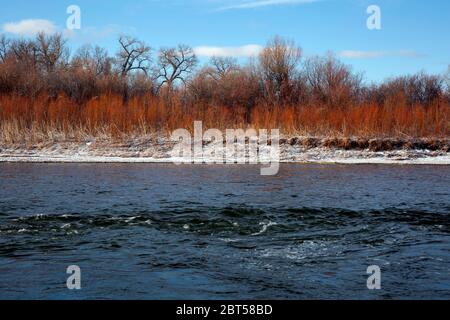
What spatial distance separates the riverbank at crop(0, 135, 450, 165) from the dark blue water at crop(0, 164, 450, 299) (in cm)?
737

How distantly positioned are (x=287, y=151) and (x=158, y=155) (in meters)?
5.43

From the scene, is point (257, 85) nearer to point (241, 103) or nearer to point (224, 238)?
point (241, 103)

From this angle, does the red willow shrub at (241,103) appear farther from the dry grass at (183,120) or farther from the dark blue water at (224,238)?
the dark blue water at (224,238)

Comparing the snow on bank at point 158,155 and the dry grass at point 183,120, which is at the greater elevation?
the dry grass at point 183,120

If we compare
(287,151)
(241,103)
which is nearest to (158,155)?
(287,151)

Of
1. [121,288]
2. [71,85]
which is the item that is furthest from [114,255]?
[71,85]

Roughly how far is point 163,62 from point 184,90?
3061 cm

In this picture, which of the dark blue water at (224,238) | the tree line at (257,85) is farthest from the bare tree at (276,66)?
the dark blue water at (224,238)

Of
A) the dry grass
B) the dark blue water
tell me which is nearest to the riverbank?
the dry grass

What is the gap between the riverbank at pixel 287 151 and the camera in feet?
74.5

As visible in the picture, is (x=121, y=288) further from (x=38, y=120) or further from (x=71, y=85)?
(x=71, y=85)

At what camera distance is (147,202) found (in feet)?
38.8
